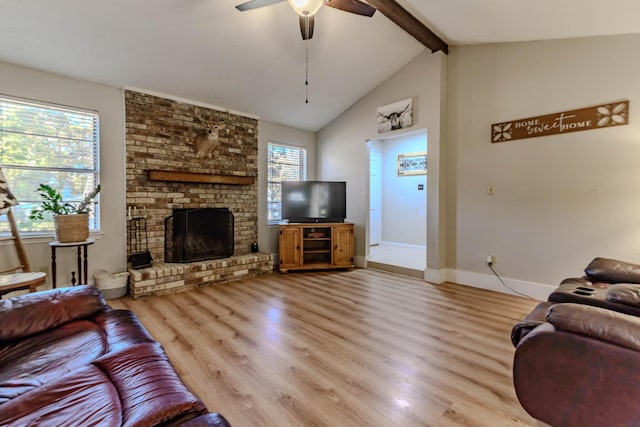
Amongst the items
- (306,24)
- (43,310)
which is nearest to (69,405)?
(43,310)

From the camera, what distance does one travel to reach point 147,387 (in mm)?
1080

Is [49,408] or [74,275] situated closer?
[49,408]

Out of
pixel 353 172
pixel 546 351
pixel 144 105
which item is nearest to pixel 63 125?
pixel 144 105

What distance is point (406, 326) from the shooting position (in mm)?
2779

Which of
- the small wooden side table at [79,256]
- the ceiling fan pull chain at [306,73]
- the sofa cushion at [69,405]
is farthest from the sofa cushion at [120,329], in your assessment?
the ceiling fan pull chain at [306,73]

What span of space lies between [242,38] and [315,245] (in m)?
3.27

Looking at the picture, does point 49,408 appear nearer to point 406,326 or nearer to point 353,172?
Result: point 406,326

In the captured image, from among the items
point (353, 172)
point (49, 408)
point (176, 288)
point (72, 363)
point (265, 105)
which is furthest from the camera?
point (353, 172)

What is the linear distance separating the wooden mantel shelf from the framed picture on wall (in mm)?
3654

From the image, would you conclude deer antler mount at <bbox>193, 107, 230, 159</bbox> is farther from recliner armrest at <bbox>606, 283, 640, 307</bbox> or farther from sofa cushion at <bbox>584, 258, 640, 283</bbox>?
sofa cushion at <bbox>584, 258, 640, 283</bbox>

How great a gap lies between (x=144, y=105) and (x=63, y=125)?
911 millimetres

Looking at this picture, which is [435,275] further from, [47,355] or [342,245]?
[47,355]

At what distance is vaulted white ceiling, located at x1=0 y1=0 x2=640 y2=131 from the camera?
2752 mm

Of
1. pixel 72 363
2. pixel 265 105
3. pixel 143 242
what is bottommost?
pixel 72 363
